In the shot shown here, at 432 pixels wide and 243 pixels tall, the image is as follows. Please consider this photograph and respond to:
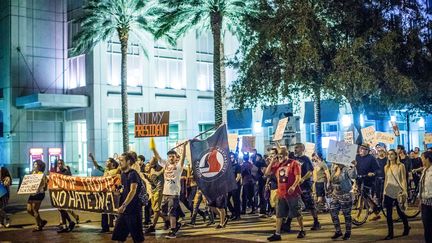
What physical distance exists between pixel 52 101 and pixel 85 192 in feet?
104

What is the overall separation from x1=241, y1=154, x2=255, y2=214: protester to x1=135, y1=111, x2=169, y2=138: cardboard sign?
2.55m

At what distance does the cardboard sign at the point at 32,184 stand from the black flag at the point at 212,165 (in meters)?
4.41

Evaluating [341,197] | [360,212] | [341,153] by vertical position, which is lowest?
[360,212]

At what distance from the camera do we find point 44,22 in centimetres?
5006

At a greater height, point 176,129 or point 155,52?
point 155,52

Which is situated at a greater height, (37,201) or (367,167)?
(367,167)

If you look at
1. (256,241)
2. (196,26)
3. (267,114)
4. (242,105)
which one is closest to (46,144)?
(267,114)

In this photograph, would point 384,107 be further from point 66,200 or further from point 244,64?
point 66,200

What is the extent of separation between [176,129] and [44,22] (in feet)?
47.1

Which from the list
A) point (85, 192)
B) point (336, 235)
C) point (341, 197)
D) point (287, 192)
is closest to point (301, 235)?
point (336, 235)

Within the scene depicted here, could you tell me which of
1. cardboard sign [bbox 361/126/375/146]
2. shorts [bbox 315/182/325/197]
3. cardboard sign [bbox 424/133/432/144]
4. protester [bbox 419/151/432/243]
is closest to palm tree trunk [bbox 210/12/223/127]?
cardboard sign [bbox 424/133/432/144]

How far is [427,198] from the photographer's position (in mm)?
9758

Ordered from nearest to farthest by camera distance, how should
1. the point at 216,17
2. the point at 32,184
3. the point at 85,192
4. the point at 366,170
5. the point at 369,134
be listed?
the point at 85,192 → the point at 366,170 → the point at 32,184 → the point at 369,134 → the point at 216,17

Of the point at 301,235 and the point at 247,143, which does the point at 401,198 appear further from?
the point at 247,143
